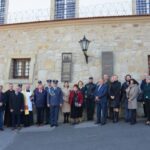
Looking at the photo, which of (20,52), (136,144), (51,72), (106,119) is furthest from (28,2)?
(136,144)

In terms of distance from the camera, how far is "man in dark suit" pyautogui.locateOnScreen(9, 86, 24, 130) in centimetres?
1128

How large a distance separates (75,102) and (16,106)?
87.1 inches

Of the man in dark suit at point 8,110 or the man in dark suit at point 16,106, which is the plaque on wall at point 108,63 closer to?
the man in dark suit at point 16,106

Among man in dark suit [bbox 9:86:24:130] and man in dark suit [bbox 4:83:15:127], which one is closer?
man in dark suit [bbox 9:86:24:130]

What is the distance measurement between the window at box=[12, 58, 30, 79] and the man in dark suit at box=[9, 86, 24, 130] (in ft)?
8.32

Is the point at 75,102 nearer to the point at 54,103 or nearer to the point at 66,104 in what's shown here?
the point at 66,104

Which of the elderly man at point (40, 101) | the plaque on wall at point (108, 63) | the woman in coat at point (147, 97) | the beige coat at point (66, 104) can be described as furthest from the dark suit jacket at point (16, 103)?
the woman in coat at point (147, 97)

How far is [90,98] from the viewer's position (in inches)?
464

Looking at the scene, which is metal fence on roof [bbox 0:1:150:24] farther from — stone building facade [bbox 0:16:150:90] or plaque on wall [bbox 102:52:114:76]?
plaque on wall [bbox 102:52:114:76]

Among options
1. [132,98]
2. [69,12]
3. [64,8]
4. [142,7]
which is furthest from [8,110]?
[142,7]


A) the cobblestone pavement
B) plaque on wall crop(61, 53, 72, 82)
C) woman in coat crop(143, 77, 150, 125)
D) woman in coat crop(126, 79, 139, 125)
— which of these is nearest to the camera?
the cobblestone pavement

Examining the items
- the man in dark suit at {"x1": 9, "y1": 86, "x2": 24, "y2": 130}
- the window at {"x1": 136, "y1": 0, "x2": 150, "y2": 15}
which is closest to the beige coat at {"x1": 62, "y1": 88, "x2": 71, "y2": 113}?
the man in dark suit at {"x1": 9, "y1": 86, "x2": 24, "y2": 130}

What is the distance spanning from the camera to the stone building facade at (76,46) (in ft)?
41.5

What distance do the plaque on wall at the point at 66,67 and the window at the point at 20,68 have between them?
6.02 ft
